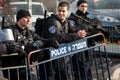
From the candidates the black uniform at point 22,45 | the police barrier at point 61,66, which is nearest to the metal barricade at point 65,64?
the police barrier at point 61,66

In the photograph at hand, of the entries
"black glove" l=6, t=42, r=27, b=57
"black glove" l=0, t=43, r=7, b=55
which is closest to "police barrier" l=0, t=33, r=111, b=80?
"black glove" l=6, t=42, r=27, b=57

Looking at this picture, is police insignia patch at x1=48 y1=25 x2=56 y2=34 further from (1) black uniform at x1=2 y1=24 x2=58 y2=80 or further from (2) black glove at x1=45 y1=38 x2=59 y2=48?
(2) black glove at x1=45 y1=38 x2=59 y2=48

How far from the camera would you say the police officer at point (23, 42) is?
483 cm

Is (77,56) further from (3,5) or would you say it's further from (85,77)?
(3,5)

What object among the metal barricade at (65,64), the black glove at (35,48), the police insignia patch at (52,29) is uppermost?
the police insignia patch at (52,29)

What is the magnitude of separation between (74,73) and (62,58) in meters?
0.78

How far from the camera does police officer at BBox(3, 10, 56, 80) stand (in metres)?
4.83

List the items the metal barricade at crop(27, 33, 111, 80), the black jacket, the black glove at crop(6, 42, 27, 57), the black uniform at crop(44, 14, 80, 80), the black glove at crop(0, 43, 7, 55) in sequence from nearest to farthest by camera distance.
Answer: the black glove at crop(0, 43, 7, 55) → the black glove at crop(6, 42, 27, 57) → the metal barricade at crop(27, 33, 111, 80) → the black uniform at crop(44, 14, 80, 80) → the black jacket

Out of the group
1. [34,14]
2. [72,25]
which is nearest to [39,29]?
[72,25]

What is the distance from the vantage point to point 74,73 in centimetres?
616

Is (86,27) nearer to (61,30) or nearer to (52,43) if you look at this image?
(61,30)

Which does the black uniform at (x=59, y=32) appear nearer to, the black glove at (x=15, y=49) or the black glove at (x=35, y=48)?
the black glove at (x=35, y=48)

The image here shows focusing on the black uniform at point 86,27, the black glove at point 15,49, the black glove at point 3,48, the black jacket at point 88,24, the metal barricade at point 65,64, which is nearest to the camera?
the black glove at point 3,48

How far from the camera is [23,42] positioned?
5.11m
